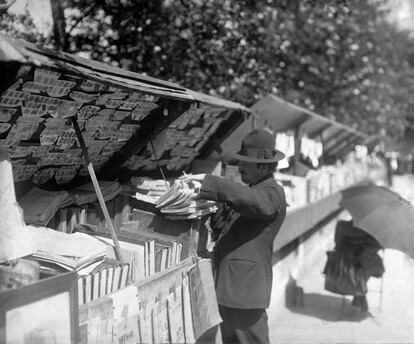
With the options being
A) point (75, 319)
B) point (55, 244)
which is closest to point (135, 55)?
point (55, 244)

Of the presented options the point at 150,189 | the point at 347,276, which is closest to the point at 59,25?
the point at 150,189

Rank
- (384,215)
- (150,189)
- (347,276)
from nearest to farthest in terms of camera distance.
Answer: (150,189) < (384,215) < (347,276)

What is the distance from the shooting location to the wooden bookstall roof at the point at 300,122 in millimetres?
5689

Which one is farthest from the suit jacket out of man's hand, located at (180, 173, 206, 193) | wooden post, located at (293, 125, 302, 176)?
wooden post, located at (293, 125, 302, 176)

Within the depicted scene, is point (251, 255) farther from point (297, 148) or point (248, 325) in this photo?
point (297, 148)

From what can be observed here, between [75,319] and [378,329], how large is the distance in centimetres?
454

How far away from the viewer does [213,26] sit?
273 inches

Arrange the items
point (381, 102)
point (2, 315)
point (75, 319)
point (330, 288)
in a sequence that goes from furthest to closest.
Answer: point (381, 102) < point (330, 288) < point (75, 319) < point (2, 315)

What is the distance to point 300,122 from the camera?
7148mm

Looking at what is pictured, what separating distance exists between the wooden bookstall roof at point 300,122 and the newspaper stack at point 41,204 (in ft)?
7.60

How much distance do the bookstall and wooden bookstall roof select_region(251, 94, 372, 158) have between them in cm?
123

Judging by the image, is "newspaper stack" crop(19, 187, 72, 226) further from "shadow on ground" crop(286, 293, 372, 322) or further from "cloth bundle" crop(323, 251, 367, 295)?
"shadow on ground" crop(286, 293, 372, 322)

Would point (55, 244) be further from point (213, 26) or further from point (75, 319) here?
point (213, 26)

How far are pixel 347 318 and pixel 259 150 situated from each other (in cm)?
364
